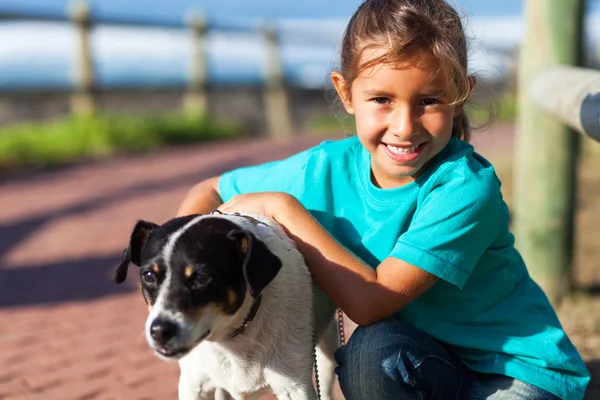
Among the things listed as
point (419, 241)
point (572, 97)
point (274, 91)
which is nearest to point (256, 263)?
point (419, 241)

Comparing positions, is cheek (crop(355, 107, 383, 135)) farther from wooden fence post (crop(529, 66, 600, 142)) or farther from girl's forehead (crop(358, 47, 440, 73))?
wooden fence post (crop(529, 66, 600, 142))

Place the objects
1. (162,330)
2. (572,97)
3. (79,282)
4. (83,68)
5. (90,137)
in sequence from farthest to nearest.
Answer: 1. (83,68)
2. (90,137)
3. (79,282)
4. (572,97)
5. (162,330)

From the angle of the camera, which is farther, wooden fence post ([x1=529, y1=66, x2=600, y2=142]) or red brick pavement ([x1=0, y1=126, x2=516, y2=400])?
red brick pavement ([x1=0, y1=126, x2=516, y2=400])

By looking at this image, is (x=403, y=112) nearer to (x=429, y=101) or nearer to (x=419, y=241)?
(x=429, y=101)

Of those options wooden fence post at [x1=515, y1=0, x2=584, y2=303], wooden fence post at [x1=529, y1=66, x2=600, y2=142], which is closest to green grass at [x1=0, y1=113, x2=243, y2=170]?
wooden fence post at [x1=515, y1=0, x2=584, y2=303]

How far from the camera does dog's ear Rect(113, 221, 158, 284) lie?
8.03ft

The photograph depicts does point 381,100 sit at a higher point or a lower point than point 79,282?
higher

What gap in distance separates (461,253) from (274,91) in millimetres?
14560

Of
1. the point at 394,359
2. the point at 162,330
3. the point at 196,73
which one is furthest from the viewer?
the point at 196,73

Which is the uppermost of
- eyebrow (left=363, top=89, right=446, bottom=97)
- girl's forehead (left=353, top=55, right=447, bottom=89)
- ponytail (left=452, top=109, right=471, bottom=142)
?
girl's forehead (left=353, top=55, right=447, bottom=89)

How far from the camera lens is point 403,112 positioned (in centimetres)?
253

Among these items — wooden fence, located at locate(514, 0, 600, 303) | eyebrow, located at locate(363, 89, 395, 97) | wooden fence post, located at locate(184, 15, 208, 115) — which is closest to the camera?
eyebrow, located at locate(363, 89, 395, 97)

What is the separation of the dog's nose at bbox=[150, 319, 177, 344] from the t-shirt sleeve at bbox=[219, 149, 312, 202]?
92 cm

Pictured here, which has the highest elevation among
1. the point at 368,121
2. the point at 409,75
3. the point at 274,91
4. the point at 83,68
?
the point at 409,75
